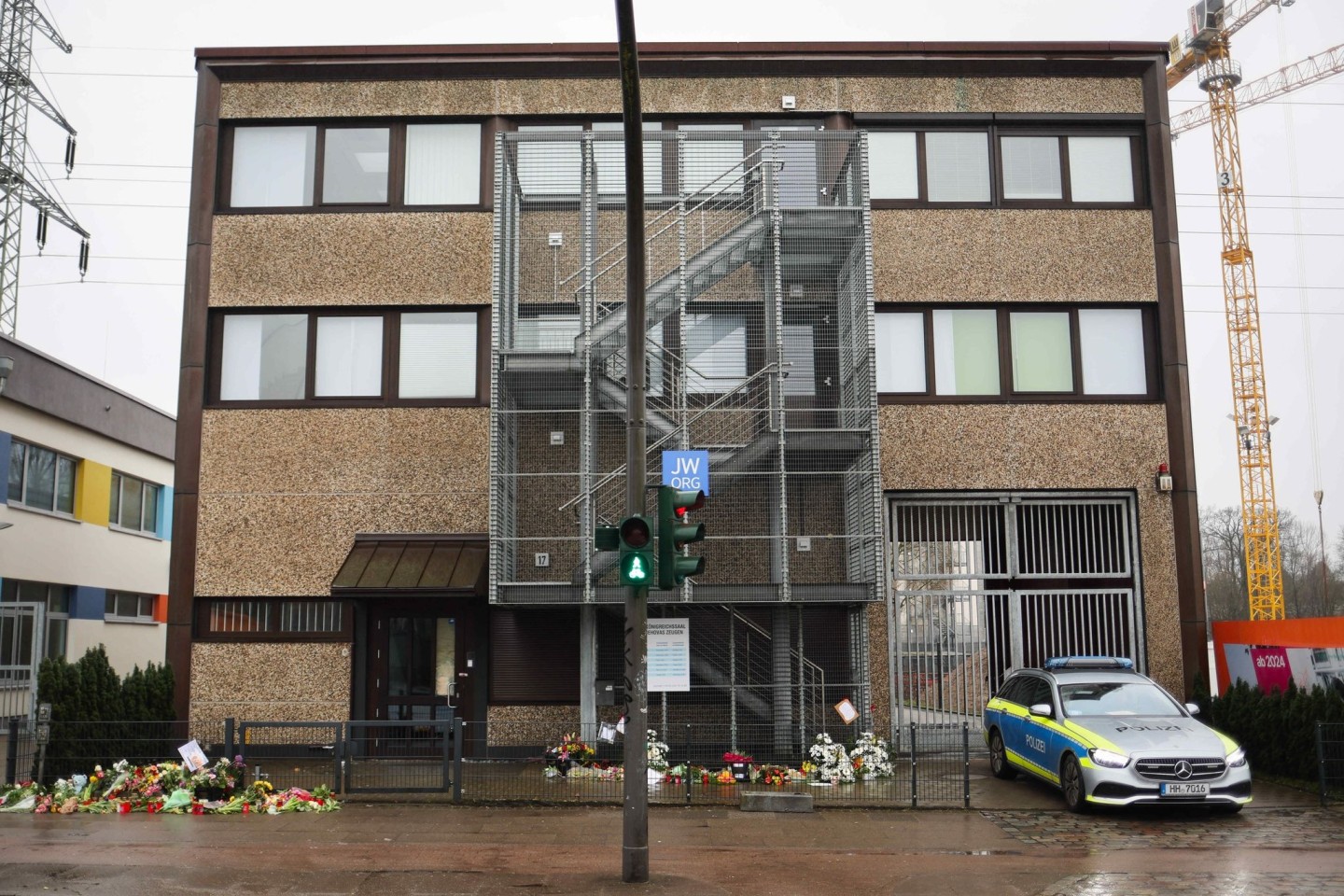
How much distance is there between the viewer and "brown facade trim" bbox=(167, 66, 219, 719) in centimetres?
1841

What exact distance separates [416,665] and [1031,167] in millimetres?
12414

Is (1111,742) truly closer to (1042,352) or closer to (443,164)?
(1042,352)

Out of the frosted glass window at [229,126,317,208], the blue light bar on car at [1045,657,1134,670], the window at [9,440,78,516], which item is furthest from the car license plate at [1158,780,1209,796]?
the window at [9,440,78,516]

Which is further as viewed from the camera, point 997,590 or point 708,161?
point 997,590

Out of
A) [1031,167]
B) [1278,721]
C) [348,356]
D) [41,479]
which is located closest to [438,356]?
[348,356]

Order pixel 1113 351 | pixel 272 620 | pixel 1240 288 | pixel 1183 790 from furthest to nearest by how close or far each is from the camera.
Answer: pixel 1240 288
pixel 1113 351
pixel 272 620
pixel 1183 790

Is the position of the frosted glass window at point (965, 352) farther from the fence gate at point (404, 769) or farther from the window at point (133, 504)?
the window at point (133, 504)

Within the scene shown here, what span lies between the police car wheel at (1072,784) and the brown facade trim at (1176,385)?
5.49 m

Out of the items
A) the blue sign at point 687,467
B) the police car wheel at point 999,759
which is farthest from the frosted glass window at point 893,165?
the police car wheel at point 999,759

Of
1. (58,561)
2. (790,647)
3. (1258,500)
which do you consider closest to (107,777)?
(790,647)

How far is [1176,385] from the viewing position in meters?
19.1

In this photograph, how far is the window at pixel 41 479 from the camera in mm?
26719

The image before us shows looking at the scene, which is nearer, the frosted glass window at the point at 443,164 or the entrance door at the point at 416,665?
the entrance door at the point at 416,665

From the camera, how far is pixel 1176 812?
13742mm
